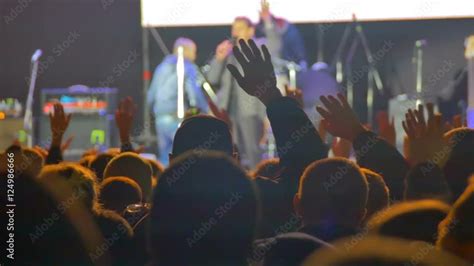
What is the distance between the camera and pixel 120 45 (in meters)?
9.64

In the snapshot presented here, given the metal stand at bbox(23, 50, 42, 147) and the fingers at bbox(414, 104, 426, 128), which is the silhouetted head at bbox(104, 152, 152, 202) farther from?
the metal stand at bbox(23, 50, 42, 147)

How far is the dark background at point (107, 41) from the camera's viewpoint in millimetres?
9453

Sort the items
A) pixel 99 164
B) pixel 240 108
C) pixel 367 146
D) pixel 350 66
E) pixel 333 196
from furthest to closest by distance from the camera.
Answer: pixel 350 66 → pixel 240 108 → pixel 99 164 → pixel 367 146 → pixel 333 196

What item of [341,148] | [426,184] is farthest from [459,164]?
[341,148]

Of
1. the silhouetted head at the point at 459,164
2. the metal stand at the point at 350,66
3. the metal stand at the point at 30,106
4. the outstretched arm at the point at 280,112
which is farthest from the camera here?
the metal stand at the point at 350,66

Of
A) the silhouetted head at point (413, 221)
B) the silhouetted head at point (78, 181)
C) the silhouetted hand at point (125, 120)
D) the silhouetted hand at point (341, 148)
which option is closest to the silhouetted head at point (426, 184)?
the silhouetted head at point (413, 221)

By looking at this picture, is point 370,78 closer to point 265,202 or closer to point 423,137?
point 423,137

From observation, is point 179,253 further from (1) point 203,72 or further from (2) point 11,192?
(1) point 203,72

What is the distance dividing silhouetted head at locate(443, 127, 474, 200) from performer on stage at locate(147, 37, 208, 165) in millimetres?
5672

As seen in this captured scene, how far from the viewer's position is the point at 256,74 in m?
2.76

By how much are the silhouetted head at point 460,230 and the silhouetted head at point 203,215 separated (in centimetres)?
42

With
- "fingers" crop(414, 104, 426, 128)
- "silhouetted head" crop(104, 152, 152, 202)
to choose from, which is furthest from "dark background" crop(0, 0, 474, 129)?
"silhouetted head" crop(104, 152, 152, 202)

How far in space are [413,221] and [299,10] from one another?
7560 millimetres

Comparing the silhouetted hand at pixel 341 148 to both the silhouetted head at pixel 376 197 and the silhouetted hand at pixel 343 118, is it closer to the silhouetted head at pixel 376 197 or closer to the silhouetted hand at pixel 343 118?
the silhouetted hand at pixel 343 118
